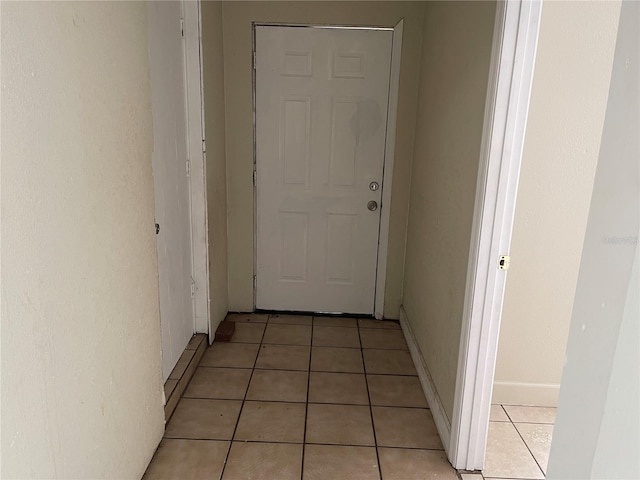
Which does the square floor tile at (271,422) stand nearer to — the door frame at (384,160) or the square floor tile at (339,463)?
the square floor tile at (339,463)

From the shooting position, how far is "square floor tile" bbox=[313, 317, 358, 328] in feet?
10.8

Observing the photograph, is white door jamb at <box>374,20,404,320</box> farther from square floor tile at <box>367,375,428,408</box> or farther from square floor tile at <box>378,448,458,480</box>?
square floor tile at <box>378,448,458,480</box>

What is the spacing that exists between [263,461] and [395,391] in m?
0.86

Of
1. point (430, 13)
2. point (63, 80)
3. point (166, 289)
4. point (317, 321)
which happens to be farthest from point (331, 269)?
point (63, 80)

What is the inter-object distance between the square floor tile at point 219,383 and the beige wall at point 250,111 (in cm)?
83

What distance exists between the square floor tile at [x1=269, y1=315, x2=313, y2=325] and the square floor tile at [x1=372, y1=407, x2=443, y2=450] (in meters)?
1.09

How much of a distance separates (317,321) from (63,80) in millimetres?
2461

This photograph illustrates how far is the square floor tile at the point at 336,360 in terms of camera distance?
2.71 m

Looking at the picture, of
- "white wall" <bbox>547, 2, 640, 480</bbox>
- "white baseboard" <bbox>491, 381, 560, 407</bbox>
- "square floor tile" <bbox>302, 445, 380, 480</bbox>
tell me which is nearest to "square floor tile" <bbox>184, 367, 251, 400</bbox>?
"square floor tile" <bbox>302, 445, 380, 480</bbox>

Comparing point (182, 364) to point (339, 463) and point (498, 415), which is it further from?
point (498, 415)

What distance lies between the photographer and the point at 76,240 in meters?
1.25

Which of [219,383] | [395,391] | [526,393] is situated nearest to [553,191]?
[526,393]

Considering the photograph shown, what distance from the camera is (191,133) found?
2566mm

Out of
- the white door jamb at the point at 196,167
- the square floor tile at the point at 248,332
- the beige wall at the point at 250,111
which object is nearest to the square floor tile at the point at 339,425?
the square floor tile at the point at 248,332
